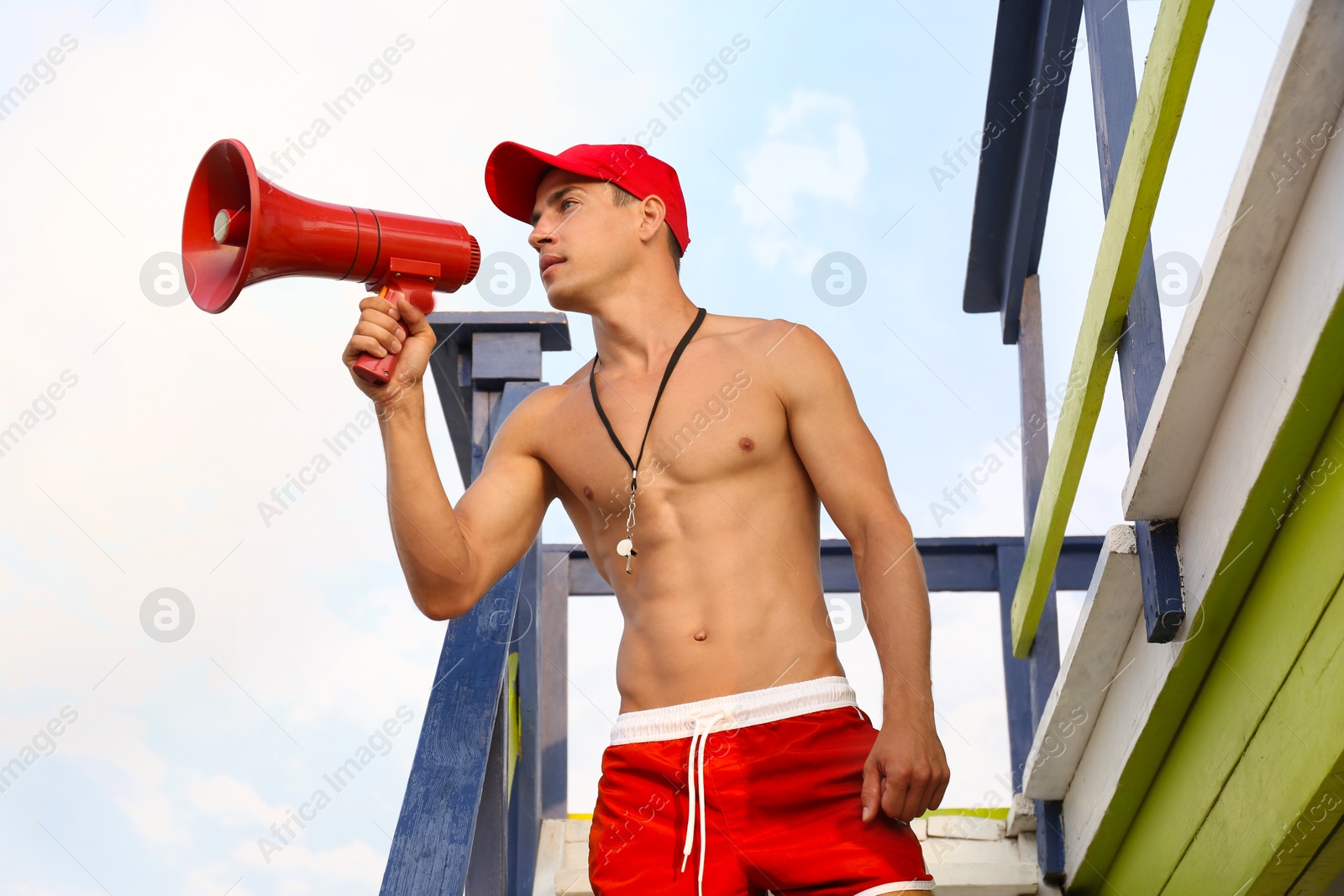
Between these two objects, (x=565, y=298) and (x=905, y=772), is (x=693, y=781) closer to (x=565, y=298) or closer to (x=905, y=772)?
(x=905, y=772)

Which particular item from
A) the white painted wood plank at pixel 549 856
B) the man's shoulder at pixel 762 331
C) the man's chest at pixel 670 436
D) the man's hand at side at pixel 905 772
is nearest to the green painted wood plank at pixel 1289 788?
the man's hand at side at pixel 905 772

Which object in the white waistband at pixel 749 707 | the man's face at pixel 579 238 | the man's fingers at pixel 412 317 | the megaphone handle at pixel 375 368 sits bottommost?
the white waistband at pixel 749 707

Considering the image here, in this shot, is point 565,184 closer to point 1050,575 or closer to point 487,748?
point 487,748

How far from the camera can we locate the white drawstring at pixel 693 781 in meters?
2.07

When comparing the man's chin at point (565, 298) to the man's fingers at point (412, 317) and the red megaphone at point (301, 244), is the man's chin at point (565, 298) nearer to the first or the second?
the red megaphone at point (301, 244)

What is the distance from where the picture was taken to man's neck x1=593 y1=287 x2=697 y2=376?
2.60 m

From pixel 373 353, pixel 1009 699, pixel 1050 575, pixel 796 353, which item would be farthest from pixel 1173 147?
pixel 1009 699

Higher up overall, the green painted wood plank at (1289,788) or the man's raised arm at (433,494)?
the man's raised arm at (433,494)

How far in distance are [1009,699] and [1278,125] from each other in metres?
2.81

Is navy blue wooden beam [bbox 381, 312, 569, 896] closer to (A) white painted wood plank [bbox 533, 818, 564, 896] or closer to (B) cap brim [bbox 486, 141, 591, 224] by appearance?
(A) white painted wood plank [bbox 533, 818, 564, 896]

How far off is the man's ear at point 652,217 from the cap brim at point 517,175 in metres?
0.16

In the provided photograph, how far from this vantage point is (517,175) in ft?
8.66

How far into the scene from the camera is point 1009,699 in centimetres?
402

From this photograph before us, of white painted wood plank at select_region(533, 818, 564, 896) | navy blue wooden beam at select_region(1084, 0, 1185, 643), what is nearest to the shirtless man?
navy blue wooden beam at select_region(1084, 0, 1185, 643)
